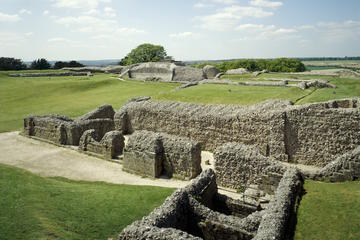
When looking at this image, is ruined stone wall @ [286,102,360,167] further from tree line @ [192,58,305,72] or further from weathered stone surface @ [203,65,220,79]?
tree line @ [192,58,305,72]

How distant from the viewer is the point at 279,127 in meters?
19.0

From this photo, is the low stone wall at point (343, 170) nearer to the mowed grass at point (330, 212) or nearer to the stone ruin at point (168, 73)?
the mowed grass at point (330, 212)

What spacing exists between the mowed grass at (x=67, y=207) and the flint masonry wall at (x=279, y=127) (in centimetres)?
760

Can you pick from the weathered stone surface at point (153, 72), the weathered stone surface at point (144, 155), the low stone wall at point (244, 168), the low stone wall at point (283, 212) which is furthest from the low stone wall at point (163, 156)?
the weathered stone surface at point (153, 72)

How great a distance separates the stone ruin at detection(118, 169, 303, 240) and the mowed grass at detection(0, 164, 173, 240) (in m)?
2.43

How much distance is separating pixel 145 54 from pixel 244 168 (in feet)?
250

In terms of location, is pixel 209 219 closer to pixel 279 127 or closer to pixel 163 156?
pixel 163 156

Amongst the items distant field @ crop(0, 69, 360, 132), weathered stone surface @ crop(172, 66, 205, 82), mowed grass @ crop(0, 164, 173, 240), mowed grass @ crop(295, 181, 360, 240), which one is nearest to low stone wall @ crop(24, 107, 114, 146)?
distant field @ crop(0, 69, 360, 132)

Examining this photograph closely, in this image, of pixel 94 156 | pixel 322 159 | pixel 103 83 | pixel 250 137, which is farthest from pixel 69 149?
pixel 103 83

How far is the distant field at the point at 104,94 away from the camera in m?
26.7

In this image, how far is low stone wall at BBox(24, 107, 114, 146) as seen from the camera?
902 inches

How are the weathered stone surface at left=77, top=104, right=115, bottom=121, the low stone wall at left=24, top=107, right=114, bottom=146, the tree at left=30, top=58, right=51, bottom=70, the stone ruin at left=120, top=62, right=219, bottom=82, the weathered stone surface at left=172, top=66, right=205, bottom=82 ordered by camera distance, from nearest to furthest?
the low stone wall at left=24, top=107, right=114, bottom=146 < the weathered stone surface at left=77, top=104, right=115, bottom=121 < the weathered stone surface at left=172, top=66, right=205, bottom=82 < the stone ruin at left=120, top=62, right=219, bottom=82 < the tree at left=30, top=58, right=51, bottom=70

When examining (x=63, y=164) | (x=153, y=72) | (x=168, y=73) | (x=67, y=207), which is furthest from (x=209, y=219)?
(x=153, y=72)

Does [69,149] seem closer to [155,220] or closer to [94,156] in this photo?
[94,156]
